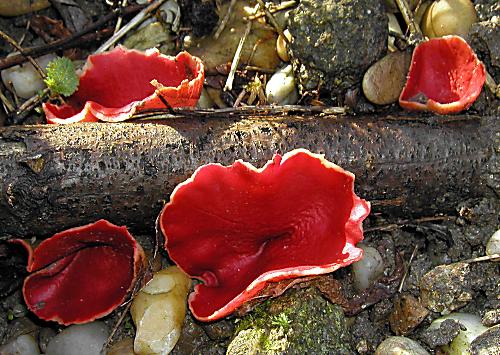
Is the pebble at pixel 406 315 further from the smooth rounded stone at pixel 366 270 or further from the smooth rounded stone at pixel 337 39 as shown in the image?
the smooth rounded stone at pixel 337 39

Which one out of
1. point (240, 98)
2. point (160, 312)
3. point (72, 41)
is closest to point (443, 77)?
point (240, 98)

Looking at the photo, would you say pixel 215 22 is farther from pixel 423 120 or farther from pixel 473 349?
pixel 473 349

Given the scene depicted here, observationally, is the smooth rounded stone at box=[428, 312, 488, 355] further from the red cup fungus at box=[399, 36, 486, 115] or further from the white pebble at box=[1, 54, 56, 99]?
the white pebble at box=[1, 54, 56, 99]

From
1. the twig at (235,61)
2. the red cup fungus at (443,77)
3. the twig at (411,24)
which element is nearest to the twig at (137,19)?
the twig at (235,61)

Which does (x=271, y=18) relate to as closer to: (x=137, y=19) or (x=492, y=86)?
(x=137, y=19)

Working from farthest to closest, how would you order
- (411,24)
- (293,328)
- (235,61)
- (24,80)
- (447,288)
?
1. (24,80)
2. (235,61)
3. (411,24)
4. (447,288)
5. (293,328)

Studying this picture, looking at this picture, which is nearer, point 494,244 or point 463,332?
point 463,332
